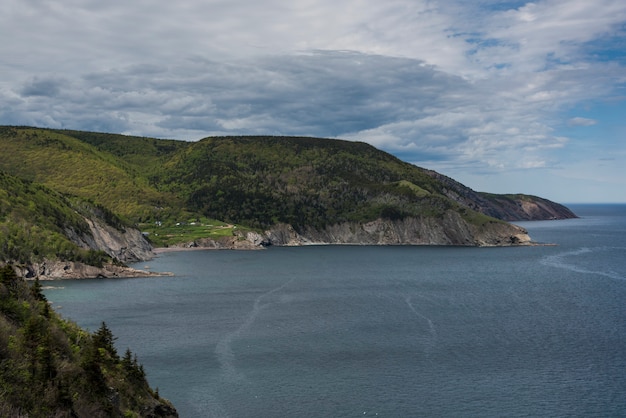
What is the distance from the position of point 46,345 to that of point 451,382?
5381 cm

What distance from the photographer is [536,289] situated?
163250 mm

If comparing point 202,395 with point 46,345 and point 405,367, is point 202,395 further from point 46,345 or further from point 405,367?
point 46,345

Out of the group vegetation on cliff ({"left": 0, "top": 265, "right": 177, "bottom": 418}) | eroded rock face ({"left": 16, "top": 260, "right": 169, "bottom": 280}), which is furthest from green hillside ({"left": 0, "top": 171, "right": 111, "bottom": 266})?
vegetation on cliff ({"left": 0, "top": 265, "right": 177, "bottom": 418})

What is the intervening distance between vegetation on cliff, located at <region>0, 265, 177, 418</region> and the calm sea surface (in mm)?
19396

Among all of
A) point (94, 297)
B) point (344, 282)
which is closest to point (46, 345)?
point (94, 297)

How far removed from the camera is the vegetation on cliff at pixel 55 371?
124ft

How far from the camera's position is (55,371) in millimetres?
41031

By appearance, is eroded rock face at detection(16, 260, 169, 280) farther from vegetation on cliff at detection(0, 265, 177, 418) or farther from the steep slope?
vegetation on cliff at detection(0, 265, 177, 418)

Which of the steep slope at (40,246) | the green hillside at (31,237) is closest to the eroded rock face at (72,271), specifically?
the steep slope at (40,246)

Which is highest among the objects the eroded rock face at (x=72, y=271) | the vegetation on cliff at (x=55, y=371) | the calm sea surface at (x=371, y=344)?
the vegetation on cliff at (x=55, y=371)

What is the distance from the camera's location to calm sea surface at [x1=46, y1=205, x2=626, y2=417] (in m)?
72.0

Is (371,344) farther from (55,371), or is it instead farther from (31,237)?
(31,237)

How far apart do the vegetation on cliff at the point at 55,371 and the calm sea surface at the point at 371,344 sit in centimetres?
1940

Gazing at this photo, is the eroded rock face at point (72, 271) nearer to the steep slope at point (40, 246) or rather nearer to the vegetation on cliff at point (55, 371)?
the steep slope at point (40, 246)
